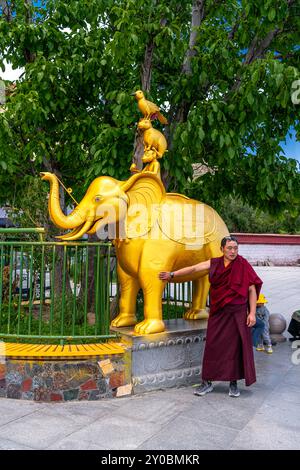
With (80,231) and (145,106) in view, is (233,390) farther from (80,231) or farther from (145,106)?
(145,106)

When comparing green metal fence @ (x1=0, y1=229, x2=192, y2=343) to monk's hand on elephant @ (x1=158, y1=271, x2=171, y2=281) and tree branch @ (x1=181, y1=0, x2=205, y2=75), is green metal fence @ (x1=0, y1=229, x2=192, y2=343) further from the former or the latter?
tree branch @ (x1=181, y1=0, x2=205, y2=75)

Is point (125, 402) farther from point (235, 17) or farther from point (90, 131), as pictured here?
point (235, 17)

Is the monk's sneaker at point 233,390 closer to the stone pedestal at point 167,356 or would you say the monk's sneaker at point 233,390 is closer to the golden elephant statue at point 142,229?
the stone pedestal at point 167,356

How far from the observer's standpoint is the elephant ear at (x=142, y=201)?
4.36 metres

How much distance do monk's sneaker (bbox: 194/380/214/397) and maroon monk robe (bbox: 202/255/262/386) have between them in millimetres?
A: 146

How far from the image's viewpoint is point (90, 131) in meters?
6.21

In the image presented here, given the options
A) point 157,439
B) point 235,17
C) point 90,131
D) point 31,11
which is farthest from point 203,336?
point 31,11

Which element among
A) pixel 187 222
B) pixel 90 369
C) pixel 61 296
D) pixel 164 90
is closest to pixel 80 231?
pixel 187 222

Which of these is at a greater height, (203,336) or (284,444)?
(203,336)

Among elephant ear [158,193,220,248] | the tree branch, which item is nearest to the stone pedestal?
elephant ear [158,193,220,248]

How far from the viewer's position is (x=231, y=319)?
4.07 m

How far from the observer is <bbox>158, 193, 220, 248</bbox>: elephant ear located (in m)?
4.41
